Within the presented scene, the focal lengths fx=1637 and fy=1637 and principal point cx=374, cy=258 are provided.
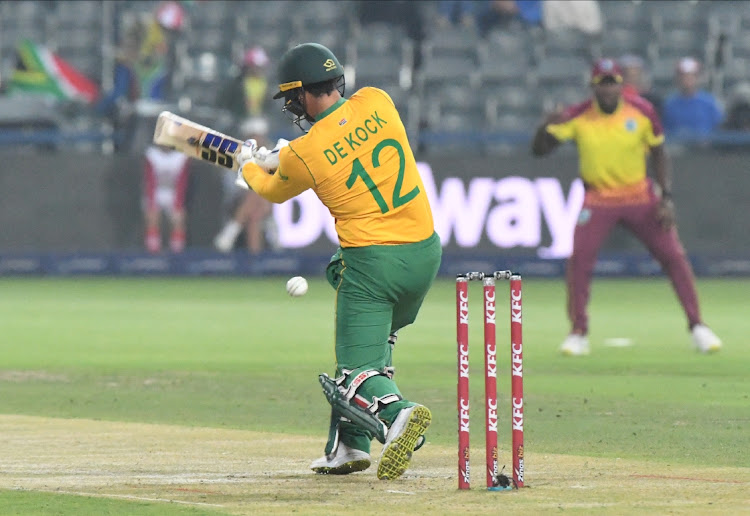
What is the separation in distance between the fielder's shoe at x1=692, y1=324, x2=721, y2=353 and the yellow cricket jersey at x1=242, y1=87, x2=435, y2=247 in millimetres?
6546

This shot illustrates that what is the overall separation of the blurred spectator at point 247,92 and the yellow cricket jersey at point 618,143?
9423 mm

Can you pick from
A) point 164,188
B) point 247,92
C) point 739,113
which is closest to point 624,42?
point 739,113

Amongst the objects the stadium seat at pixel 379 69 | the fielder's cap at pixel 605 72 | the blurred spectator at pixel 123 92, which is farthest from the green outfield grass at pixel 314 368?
the stadium seat at pixel 379 69

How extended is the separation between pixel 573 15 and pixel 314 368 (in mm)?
12701

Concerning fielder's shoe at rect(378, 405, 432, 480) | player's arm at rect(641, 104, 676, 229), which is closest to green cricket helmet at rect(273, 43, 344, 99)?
fielder's shoe at rect(378, 405, 432, 480)

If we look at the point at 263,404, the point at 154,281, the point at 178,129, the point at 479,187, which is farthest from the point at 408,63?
the point at 178,129

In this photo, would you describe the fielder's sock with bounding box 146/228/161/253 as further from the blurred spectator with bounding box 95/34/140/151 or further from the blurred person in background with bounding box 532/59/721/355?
the blurred person in background with bounding box 532/59/721/355

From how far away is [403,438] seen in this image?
712 centimetres

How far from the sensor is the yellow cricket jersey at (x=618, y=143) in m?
13.7

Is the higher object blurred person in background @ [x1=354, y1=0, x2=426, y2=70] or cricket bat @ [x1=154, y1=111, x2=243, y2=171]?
blurred person in background @ [x1=354, y1=0, x2=426, y2=70]

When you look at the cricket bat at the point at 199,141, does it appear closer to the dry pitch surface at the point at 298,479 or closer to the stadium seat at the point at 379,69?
the dry pitch surface at the point at 298,479

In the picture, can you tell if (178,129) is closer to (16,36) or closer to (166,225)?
(166,225)

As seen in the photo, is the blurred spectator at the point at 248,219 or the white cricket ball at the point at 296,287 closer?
the white cricket ball at the point at 296,287

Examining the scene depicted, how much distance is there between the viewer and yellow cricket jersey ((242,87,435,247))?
24.9 feet
